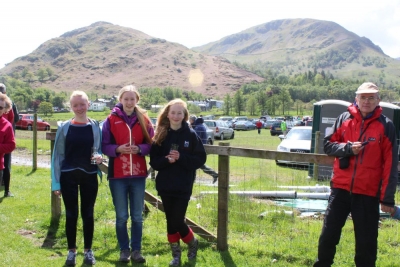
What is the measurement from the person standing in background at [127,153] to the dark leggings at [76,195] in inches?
9.4

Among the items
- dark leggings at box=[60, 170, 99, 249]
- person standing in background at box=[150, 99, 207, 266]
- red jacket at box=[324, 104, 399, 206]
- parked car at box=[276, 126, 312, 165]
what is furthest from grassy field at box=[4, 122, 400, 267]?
parked car at box=[276, 126, 312, 165]

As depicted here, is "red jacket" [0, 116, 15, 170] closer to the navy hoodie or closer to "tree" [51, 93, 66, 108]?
the navy hoodie

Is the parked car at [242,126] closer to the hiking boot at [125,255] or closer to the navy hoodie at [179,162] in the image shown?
the hiking boot at [125,255]

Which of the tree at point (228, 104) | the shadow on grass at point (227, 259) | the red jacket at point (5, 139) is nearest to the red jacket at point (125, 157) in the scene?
the red jacket at point (5, 139)

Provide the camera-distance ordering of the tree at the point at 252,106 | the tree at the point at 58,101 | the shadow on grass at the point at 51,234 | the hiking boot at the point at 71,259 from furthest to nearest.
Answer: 1. the tree at the point at 58,101
2. the tree at the point at 252,106
3. the shadow on grass at the point at 51,234
4. the hiking boot at the point at 71,259

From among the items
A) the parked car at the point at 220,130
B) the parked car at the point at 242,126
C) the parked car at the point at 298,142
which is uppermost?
the parked car at the point at 298,142

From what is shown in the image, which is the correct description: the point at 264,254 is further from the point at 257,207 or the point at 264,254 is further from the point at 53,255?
the point at 53,255

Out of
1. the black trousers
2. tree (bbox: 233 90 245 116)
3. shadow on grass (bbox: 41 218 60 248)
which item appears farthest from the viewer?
tree (bbox: 233 90 245 116)

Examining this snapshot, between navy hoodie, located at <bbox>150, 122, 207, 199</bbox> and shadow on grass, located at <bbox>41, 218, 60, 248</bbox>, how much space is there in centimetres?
201

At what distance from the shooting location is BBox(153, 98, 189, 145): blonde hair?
14.7 feet

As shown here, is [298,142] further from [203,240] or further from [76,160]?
[76,160]

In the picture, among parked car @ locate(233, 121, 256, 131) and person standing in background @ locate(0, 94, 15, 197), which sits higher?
person standing in background @ locate(0, 94, 15, 197)

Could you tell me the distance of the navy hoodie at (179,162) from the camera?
14.4 feet

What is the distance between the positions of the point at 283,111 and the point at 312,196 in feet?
415
